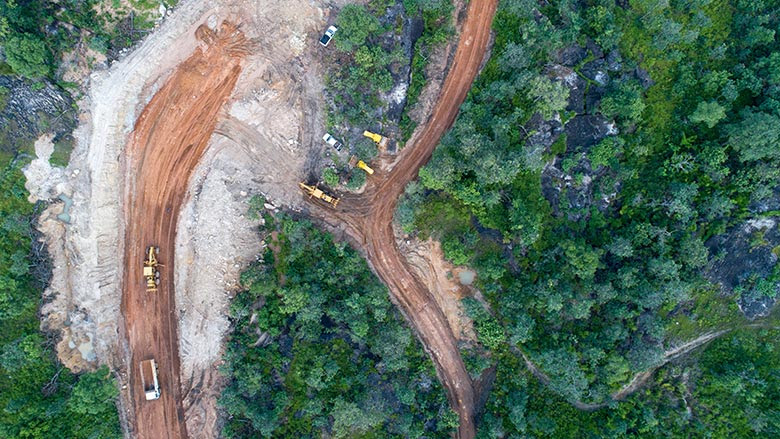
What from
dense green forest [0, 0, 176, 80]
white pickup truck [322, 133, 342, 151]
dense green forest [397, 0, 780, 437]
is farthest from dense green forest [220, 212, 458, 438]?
dense green forest [0, 0, 176, 80]

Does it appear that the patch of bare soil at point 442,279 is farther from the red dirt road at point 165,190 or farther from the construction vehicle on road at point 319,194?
the red dirt road at point 165,190

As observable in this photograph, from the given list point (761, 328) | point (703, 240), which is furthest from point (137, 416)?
point (761, 328)

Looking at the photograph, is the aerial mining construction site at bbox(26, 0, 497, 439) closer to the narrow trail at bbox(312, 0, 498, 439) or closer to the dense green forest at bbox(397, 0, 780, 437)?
the narrow trail at bbox(312, 0, 498, 439)

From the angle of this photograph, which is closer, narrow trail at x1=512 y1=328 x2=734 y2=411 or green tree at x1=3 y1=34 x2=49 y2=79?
green tree at x1=3 y1=34 x2=49 y2=79

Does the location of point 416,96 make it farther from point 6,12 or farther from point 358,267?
point 6,12

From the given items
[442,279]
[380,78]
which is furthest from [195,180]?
[442,279]

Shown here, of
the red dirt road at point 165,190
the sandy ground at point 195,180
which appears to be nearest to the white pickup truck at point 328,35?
the sandy ground at point 195,180
